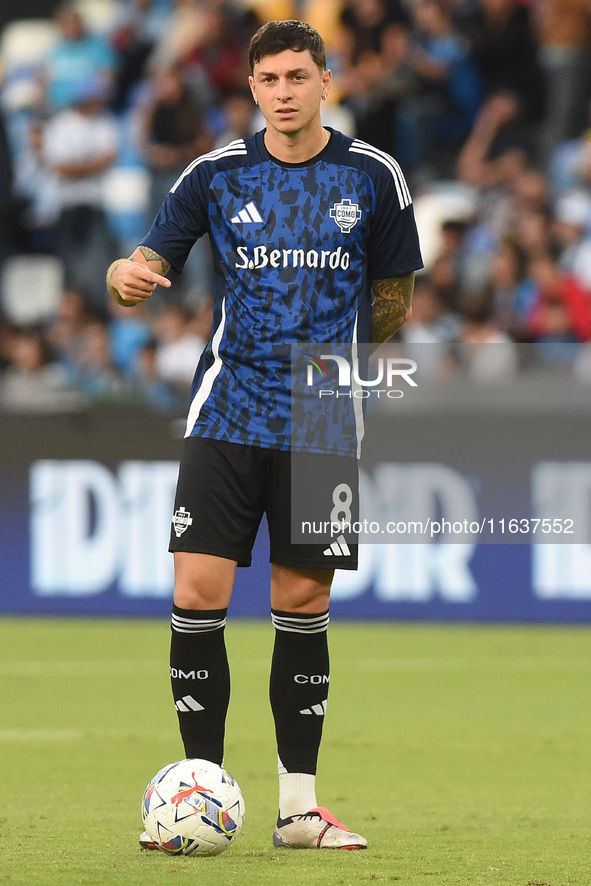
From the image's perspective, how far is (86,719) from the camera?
21.5ft

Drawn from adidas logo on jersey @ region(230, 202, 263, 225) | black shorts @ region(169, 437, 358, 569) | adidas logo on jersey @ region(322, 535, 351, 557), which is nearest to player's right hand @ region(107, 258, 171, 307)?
adidas logo on jersey @ region(230, 202, 263, 225)

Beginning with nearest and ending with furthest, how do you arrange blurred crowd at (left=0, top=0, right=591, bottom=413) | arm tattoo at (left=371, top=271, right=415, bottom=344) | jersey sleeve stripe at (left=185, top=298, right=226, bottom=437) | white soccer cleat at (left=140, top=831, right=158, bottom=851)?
white soccer cleat at (left=140, top=831, right=158, bottom=851) → jersey sleeve stripe at (left=185, top=298, right=226, bottom=437) → arm tattoo at (left=371, top=271, right=415, bottom=344) → blurred crowd at (left=0, top=0, right=591, bottom=413)

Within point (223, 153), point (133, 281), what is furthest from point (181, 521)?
point (223, 153)

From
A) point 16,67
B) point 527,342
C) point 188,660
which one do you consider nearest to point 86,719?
point 188,660

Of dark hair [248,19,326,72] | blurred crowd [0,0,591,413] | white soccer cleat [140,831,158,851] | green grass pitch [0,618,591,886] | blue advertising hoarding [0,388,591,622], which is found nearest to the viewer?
green grass pitch [0,618,591,886]

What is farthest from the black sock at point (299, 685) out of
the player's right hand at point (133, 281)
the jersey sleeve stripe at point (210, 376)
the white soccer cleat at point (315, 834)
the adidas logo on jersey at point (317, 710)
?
the player's right hand at point (133, 281)

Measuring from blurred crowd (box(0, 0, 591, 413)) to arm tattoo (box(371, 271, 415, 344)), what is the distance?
5711 mm

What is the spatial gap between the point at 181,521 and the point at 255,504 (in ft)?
0.73

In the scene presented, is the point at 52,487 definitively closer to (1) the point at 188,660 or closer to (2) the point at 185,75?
(2) the point at 185,75

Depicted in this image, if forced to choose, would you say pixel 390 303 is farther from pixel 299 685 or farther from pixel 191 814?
pixel 191 814

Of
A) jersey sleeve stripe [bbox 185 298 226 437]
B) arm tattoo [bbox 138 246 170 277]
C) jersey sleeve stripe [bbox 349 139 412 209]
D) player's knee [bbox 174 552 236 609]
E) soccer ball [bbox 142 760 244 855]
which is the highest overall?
jersey sleeve stripe [bbox 349 139 412 209]

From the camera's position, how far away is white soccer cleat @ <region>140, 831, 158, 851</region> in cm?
392

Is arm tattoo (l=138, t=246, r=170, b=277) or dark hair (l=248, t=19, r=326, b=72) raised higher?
dark hair (l=248, t=19, r=326, b=72)

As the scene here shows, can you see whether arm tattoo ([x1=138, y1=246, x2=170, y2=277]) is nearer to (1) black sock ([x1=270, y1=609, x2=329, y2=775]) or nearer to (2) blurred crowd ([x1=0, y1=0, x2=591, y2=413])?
(1) black sock ([x1=270, y1=609, x2=329, y2=775])
